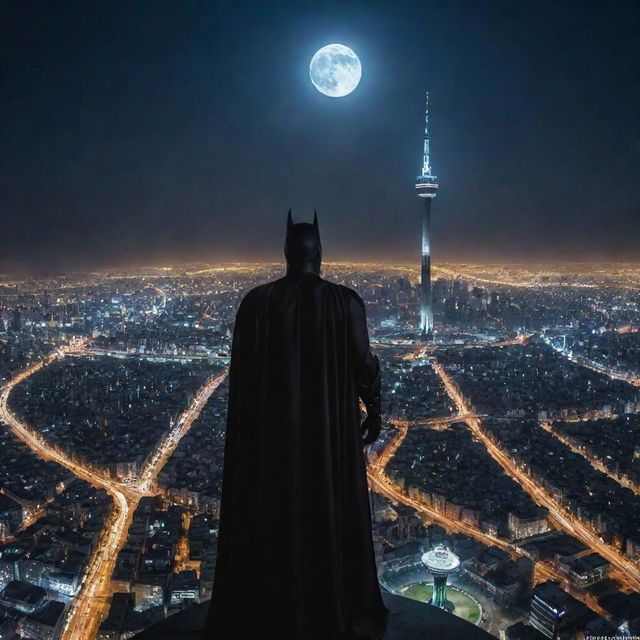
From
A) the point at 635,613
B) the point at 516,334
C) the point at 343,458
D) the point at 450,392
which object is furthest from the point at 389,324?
the point at 343,458

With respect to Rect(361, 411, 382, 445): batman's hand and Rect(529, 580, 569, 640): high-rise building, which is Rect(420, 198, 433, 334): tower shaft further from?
Rect(361, 411, 382, 445): batman's hand

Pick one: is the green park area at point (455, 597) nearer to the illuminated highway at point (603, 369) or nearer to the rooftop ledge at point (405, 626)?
the rooftop ledge at point (405, 626)

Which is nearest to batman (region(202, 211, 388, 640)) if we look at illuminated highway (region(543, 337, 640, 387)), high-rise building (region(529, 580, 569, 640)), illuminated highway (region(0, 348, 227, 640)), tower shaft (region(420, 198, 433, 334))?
high-rise building (region(529, 580, 569, 640))

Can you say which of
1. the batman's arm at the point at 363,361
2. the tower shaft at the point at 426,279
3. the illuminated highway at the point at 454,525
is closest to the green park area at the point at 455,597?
the illuminated highway at the point at 454,525

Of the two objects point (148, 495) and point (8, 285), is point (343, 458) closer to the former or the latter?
point (148, 495)

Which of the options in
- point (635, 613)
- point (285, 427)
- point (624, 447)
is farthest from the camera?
point (624, 447)

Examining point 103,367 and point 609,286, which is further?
point 609,286

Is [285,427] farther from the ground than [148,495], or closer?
farther from the ground
